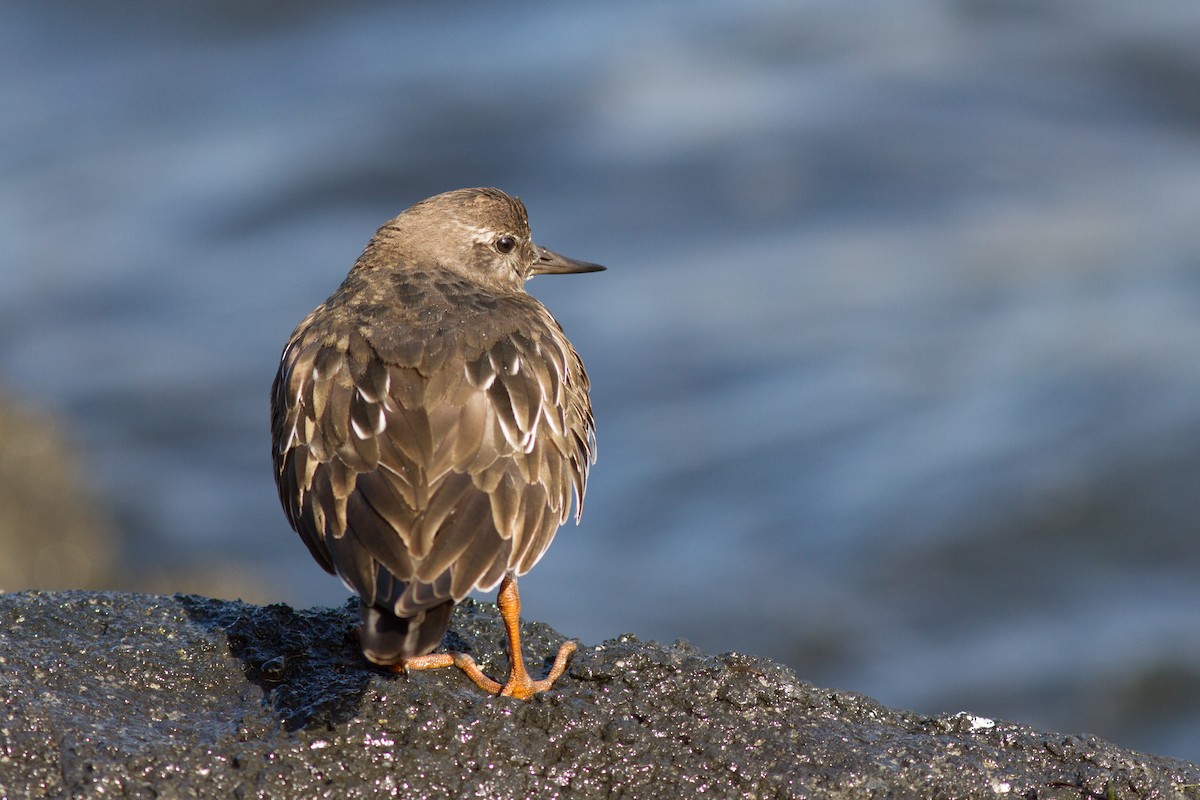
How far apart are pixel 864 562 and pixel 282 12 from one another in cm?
1280

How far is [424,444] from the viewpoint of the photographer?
396 cm

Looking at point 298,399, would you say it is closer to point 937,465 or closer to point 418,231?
point 418,231

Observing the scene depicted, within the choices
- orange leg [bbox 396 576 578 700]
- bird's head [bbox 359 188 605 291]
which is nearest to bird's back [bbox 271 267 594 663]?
orange leg [bbox 396 576 578 700]

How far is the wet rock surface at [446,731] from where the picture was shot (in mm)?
3449

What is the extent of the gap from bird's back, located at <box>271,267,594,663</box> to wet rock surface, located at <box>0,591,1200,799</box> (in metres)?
0.33

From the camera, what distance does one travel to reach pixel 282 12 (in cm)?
2036

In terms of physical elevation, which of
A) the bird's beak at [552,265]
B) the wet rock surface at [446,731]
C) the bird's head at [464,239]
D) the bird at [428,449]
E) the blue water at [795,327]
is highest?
the blue water at [795,327]

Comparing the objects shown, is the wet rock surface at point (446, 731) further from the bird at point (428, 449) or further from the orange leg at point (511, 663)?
the bird at point (428, 449)

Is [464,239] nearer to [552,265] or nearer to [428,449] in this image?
[552,265]

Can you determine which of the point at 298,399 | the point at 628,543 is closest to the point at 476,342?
the point at 298,399

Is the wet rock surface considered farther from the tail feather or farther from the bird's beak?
the bird's beak

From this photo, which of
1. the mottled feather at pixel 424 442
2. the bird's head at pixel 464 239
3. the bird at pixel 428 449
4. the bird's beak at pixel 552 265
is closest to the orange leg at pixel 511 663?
the bird at pixel 428 449

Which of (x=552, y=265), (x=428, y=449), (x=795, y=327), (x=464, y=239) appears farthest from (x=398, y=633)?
(x=795, y=327)

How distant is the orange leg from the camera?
397cm
